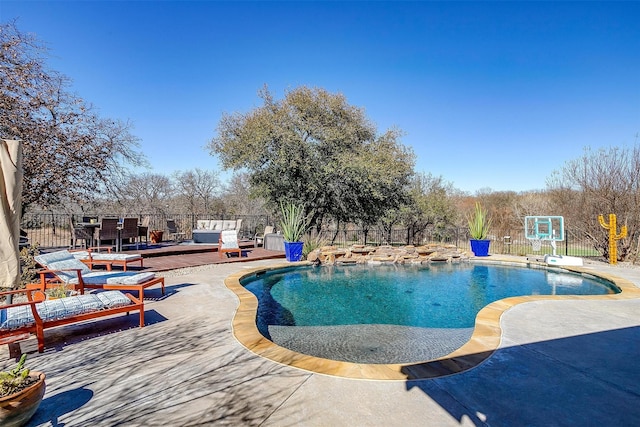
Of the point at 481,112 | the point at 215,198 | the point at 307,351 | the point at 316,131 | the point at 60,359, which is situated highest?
the point at 481,112

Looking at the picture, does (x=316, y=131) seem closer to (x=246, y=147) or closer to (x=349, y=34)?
(x=246, y=147)

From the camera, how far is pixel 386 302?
590cm

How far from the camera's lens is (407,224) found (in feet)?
54.8

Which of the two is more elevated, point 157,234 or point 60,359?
point 157,234

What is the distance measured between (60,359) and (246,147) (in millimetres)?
10678

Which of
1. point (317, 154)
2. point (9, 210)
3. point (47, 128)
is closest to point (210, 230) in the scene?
point (317, 154)

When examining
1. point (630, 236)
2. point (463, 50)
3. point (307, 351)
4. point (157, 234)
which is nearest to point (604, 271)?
point (630, 236)

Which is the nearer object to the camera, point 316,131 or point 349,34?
→ point 349,34

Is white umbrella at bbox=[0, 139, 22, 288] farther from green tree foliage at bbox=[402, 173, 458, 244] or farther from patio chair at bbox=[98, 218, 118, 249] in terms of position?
green tree foliage at bbox=[402, 173, 458, 244]

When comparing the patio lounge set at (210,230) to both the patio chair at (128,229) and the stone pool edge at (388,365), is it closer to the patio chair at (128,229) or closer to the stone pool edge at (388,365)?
the patio chair at (128,229)

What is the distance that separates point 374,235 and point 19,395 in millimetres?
15740

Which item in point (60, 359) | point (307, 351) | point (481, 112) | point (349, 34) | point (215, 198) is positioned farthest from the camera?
point (215, 198)

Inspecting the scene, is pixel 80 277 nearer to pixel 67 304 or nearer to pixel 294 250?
pixel 67 304

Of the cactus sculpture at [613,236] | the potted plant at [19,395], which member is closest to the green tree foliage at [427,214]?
the cactus sculpture at [613,236]
